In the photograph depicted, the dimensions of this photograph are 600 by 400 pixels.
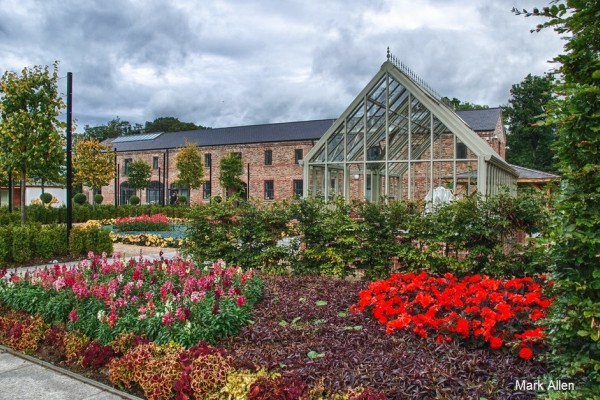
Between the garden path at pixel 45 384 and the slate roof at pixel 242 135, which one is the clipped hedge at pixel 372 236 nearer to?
the garden path at pixel 45 384

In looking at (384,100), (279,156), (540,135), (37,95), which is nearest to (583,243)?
(384,100)

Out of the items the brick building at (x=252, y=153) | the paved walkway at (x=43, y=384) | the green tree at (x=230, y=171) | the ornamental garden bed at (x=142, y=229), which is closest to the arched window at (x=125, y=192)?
the brick building at (x=252, y=153)

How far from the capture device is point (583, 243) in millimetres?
2590

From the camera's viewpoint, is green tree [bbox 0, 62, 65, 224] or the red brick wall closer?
green tree [bbox 0, 62, 65, 224]

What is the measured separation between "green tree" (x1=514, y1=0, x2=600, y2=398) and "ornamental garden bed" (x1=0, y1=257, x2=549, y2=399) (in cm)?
40

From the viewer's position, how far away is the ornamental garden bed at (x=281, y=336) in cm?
328

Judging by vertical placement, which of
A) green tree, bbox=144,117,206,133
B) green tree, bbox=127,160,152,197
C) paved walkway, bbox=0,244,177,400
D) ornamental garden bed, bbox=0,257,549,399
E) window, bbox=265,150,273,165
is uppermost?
green tree, bbox=144,117,206,133

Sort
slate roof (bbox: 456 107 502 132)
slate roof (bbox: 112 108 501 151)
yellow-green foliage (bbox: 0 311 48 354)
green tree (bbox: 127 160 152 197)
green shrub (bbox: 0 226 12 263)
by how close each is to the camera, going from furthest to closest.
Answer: green tree (bbox: 127 160 152 197)
slate roof (bbox: 112 108 501 151)
slate roof (bbox: 456 107 502 132)
green shrub (bbox: 0 226 12 263)
yellow-green foliage (bbox: 0 311 48 354)

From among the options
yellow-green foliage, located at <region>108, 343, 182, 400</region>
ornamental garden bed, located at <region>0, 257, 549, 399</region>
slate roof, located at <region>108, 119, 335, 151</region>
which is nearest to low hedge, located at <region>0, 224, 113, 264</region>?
ornamental garden bed, located at <region>0, 257, 549, 399</region>

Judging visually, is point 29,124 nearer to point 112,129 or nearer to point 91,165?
point 91,165

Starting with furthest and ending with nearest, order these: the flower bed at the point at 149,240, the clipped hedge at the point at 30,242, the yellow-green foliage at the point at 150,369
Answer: the flower bed at the point at 149,240 < the clipped hedge at the point at 30,242 < the yellow-green foliage at the point at 150,369

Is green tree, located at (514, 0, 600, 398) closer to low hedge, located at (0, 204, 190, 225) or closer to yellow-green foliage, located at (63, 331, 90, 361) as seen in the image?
yellow-green foliage, located at (63, 331, 90, 361)

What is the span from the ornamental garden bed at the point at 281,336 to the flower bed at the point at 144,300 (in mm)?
14

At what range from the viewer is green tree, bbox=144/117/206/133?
74300 mm
